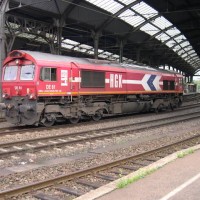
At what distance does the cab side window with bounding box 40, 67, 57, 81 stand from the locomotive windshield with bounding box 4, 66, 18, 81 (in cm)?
148

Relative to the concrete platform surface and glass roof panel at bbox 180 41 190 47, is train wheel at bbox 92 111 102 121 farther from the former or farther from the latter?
glass roof panel at bbox 180 41 190 47

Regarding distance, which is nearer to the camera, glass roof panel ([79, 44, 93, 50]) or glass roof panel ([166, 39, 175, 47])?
glass roof panel ([79, 44, 93, 50])

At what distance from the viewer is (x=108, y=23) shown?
35.2 meters

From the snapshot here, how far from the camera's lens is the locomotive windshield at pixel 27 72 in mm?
16844

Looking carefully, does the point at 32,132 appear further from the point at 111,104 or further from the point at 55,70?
the point at 111,104

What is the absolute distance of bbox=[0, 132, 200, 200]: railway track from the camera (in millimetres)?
6914

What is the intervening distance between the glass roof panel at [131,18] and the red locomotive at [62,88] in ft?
37.4

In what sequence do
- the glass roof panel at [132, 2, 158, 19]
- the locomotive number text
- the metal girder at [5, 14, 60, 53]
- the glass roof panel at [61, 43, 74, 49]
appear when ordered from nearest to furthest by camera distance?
the locomotive number text → the metal girder at [5, 14, 60, 53] → the glass roof panel at [132, 2, 158, 19] → the glass roof panel at [61, 43, 74, 49]

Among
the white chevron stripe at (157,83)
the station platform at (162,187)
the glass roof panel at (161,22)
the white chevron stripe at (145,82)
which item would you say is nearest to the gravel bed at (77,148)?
the station platform at (162,187)

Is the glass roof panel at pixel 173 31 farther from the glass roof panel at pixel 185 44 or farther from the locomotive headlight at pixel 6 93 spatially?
the locomotive headlight at pixel 6 93

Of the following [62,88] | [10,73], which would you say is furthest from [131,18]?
[10,73]

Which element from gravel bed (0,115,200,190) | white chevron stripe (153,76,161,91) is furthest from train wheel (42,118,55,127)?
white chevron stripe (153,76,161,91)

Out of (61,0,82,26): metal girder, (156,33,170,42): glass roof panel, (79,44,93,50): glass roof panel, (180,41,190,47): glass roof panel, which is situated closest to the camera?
(61,0,82,26): metal girder

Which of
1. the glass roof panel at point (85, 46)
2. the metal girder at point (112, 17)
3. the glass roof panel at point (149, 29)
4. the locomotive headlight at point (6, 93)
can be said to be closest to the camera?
the locomotive headlight at point (6, 93)
